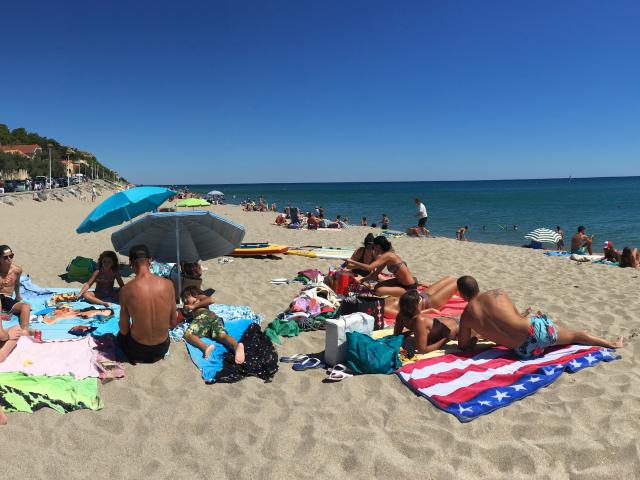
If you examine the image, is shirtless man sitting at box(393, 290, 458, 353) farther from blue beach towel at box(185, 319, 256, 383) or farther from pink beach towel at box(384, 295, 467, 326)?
blue beach towel at box(185, 319, 256, 383)

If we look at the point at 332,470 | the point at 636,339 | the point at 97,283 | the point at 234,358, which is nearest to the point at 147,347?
the point at 234,358

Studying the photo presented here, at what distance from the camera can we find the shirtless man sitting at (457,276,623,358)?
4.00 m

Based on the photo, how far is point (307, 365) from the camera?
13.3ft

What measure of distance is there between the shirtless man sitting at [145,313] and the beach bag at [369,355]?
68.0 inches

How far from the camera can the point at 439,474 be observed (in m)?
2.56

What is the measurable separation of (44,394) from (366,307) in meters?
3.18

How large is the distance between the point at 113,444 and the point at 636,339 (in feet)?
16.7

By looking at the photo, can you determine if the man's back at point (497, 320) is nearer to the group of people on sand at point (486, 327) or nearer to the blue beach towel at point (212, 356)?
the group of people on sand at point (486, 327)

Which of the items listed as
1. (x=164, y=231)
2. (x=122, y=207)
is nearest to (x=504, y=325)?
(x=164, y=231)

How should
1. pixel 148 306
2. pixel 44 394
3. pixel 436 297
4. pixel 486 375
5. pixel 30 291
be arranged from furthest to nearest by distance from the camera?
pixel 30 291, pixel 436 297, pixel 148 306, pixel 486 375, pixel 44 394

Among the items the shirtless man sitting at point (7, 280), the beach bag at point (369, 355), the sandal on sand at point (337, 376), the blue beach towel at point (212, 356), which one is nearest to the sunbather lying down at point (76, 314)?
the shirtless man sitting at point (7, 280)

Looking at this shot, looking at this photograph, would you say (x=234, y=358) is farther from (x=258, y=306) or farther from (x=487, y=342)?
(x=487, y=342)

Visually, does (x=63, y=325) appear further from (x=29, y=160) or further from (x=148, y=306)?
(x=29, y=160)

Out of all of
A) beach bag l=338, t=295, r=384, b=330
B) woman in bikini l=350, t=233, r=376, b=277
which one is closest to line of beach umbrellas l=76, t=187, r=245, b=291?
woman in bikini l=350, t=233, r=376, b=277
